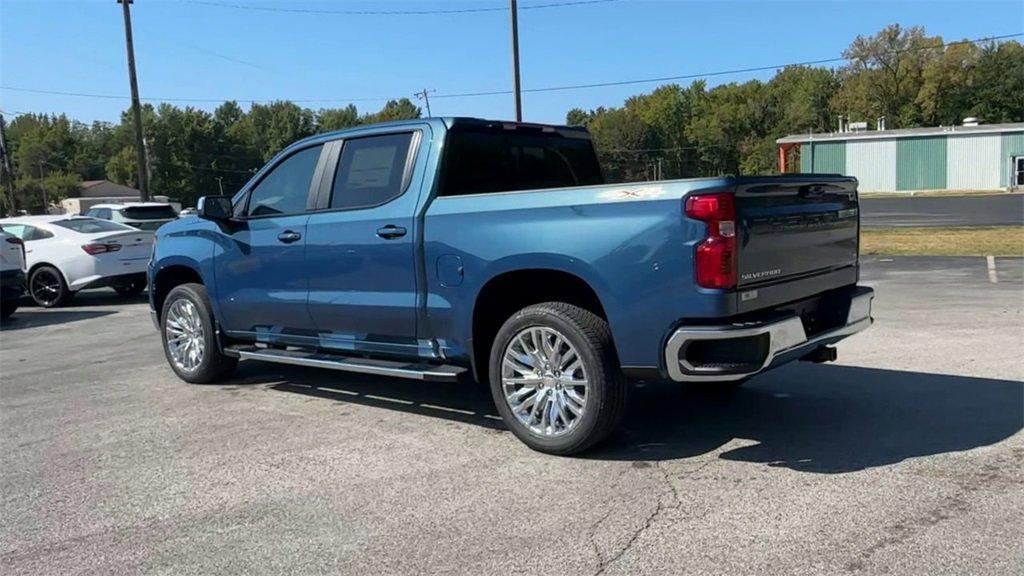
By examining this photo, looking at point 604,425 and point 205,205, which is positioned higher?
point 205,205

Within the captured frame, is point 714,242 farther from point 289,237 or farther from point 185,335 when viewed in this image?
point 185,335

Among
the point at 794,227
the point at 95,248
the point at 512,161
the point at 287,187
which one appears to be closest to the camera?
the point at 794,227

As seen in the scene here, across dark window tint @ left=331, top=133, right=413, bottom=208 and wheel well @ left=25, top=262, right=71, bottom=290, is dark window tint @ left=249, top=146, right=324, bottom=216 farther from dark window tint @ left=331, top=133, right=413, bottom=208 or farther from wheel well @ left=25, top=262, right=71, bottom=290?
wheel well @ left=25, top=262, right=71, bottom=290

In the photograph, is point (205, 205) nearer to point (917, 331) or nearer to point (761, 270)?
point (761, 270)

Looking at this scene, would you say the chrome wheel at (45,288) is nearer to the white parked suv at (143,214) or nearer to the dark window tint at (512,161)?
the white parked suv at (143,214)

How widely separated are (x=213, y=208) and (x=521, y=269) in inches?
117

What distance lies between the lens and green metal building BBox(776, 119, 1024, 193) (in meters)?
56.9

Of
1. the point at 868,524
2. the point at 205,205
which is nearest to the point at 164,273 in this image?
the point at 205,205

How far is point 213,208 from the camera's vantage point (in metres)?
6.46

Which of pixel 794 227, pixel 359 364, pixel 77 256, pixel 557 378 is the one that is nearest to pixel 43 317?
pixel 77 256

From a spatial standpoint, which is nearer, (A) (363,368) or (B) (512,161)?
(A) (363,368)

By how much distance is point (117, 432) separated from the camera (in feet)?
18.7

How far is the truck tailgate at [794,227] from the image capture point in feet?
14.1

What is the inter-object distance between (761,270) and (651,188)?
74 cm
